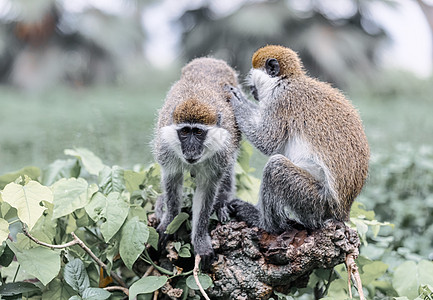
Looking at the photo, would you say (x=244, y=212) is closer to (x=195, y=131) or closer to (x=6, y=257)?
(x=195, y=131)

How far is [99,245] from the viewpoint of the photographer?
126 inches

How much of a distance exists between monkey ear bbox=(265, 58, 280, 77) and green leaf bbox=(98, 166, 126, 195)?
1269 millimetres

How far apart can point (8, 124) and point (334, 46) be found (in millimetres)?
7974

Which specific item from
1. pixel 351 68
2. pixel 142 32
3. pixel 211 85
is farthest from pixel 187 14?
pixel 211 85

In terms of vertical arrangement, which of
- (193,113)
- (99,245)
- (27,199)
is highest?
(193,113)

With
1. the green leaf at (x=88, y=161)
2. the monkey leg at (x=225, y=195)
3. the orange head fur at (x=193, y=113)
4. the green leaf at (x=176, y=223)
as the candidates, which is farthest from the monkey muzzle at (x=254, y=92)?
the green leaf at (x=88, y=161)

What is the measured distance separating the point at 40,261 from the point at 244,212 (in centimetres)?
130

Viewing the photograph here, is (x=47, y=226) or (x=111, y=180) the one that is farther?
(x=111, y=180)

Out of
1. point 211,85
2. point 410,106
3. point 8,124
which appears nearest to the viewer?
point 211,85

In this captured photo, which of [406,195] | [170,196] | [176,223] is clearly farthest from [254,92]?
[406,195]

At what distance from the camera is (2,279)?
9.37 ft

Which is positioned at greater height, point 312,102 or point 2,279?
point 312,102

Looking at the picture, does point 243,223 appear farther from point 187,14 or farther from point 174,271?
point 187,14

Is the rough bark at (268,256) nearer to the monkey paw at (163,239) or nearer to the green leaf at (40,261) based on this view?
the monkey paw at (163,239)
